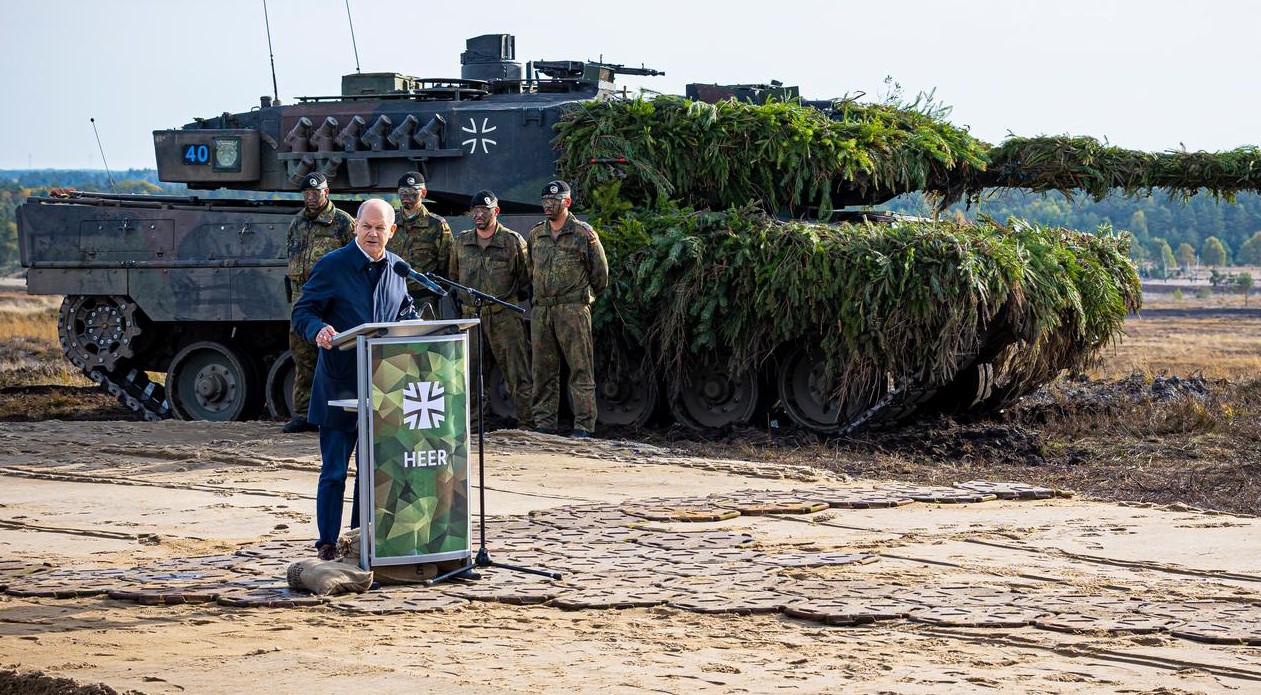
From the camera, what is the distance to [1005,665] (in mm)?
5953

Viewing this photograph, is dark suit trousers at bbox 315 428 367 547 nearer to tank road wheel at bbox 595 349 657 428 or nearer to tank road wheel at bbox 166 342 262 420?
tank road wheel at bbox 595 349 657 428

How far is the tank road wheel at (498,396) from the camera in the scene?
15.2 meters

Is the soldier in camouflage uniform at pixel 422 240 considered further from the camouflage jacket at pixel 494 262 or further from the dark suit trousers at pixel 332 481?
the dark suit trousers at pixel 332 481

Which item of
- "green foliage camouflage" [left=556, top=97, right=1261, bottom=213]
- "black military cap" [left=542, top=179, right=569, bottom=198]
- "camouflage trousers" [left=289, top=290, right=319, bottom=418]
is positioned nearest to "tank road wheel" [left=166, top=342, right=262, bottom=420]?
Answer: "camouflage trousers" [left=289, top=290, right=319, bottom=418]

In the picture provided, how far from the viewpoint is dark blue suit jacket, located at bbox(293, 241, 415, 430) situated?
7.65 meters

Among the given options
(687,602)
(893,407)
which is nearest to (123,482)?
(687,602)

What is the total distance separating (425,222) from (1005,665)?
8983mm

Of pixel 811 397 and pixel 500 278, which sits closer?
pixel 500 278

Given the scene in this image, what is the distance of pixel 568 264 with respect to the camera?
530 inches

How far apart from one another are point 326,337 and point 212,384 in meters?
9.03

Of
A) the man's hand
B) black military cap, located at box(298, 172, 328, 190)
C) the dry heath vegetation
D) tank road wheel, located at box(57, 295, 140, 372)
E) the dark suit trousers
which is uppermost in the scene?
black military cap, located at box(298, 172, 328, 190)

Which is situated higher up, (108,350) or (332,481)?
(108,350)

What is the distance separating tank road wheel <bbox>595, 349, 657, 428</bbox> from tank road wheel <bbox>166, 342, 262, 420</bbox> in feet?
11.0

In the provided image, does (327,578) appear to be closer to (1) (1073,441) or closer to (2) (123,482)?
(2) (123,482)
